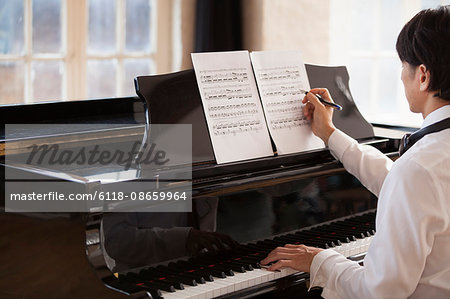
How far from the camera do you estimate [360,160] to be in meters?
2.34

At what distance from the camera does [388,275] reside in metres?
1.77

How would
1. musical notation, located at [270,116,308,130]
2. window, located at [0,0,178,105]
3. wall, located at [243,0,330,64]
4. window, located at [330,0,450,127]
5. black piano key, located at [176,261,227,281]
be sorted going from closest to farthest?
1. black piano key, located at [176,261,227,281]
2. musical notation, located at [270,116,308,130]
3. window, located at [0,0,178,105]
4. wall, located at [243,0,330,64]
5. window, located at [330,0,450,127]

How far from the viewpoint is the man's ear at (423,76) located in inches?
72.3

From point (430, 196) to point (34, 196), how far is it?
1.03 m

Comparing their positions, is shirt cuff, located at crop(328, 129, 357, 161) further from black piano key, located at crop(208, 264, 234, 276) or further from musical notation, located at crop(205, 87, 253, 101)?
black piano key, located at crop(208, 264, 234, 276)

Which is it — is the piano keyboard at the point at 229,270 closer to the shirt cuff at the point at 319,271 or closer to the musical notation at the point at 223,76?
the shirt cuff at the point at 319,271

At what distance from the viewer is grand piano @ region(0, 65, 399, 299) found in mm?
1759

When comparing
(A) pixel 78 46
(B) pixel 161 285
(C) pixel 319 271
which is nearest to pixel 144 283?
(B) pixel 161 285

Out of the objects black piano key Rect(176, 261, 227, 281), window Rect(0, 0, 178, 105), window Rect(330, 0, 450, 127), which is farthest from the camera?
window Rect(330, 0, 450, 127)

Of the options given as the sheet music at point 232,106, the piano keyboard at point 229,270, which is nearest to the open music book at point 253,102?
the sheet music at point 232,106

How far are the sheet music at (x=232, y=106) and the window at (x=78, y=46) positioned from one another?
7.98ft

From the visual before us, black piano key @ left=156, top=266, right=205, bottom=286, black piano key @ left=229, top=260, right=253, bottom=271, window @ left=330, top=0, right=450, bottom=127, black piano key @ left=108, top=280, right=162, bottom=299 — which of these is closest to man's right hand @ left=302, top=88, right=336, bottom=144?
black piano key @ left=229, top=260, right=253, bottom=271

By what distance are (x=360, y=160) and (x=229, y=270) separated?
652 millimetres

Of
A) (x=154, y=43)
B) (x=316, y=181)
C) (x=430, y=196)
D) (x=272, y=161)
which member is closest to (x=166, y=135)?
(x=272, y=161)
